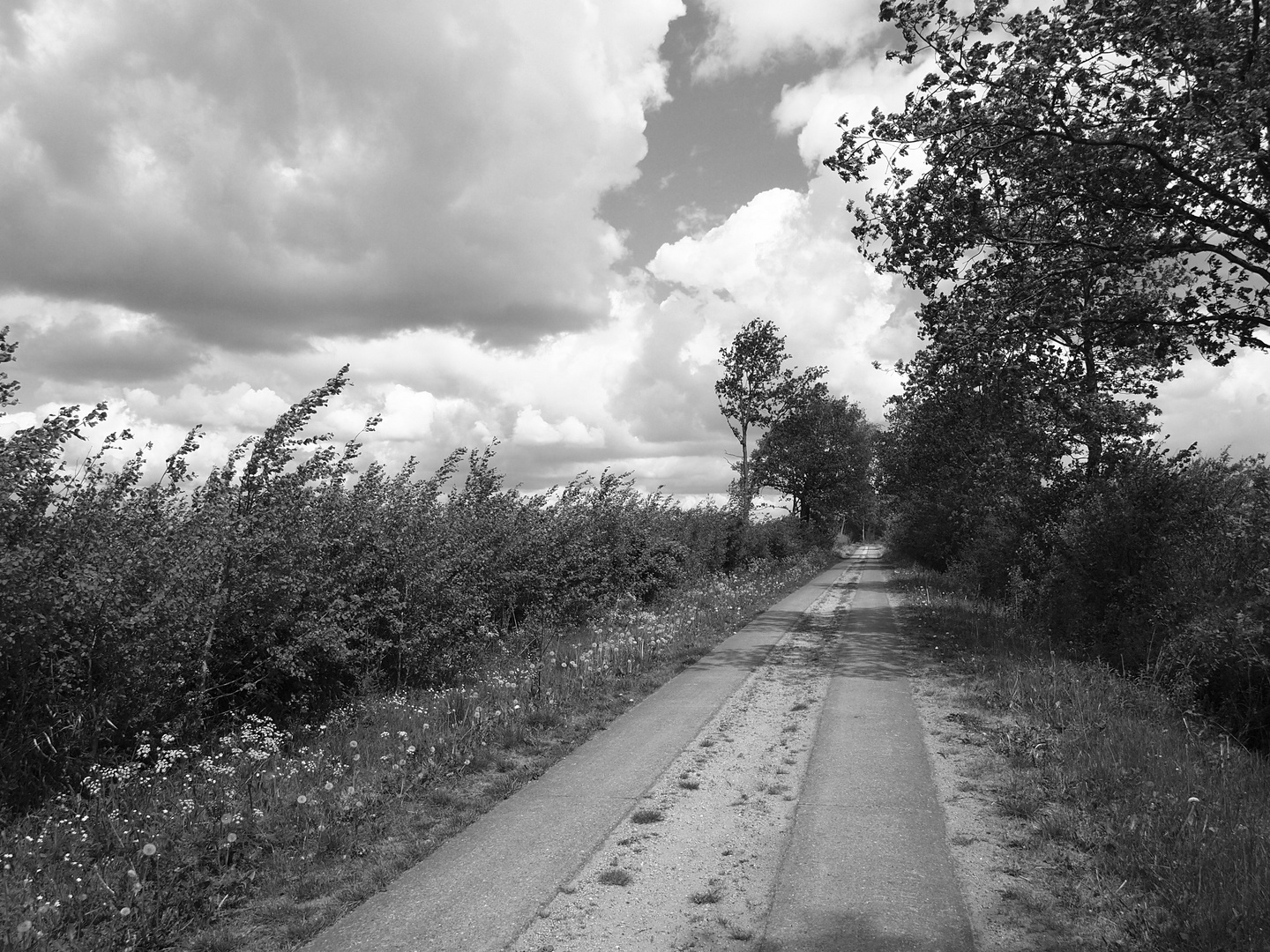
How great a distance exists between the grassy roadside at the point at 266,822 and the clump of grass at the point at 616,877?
1247mm

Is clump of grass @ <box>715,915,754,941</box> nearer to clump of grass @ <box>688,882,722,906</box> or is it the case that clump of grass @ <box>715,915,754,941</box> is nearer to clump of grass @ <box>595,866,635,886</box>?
clump of grass @ <box>688,882,722,906</box>

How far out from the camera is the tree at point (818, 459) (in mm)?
46531

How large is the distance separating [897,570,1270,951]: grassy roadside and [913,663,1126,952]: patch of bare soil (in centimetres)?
1

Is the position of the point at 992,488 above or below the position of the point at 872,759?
above

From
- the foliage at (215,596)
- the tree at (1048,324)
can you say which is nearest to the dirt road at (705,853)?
the foliage at (215,596)

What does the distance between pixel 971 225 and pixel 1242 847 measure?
11.3m

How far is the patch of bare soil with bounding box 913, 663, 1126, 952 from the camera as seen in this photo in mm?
4020

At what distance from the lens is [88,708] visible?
604cm

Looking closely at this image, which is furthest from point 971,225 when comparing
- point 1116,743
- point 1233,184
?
point 1116,743

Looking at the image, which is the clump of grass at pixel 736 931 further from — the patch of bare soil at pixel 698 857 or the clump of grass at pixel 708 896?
the clump of grass at pixel 708 896

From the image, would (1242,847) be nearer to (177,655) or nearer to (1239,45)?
(177,655)

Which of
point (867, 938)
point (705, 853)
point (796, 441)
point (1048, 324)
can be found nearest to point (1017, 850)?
point (867, 938)

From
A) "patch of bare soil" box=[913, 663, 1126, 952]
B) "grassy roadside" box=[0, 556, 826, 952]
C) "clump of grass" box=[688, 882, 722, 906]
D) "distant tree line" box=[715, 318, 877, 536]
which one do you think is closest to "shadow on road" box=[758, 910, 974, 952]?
"patch of bare soil" box=[913, 663, 1126, 952]

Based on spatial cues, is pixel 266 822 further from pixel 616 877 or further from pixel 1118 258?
pixel 1118 258
